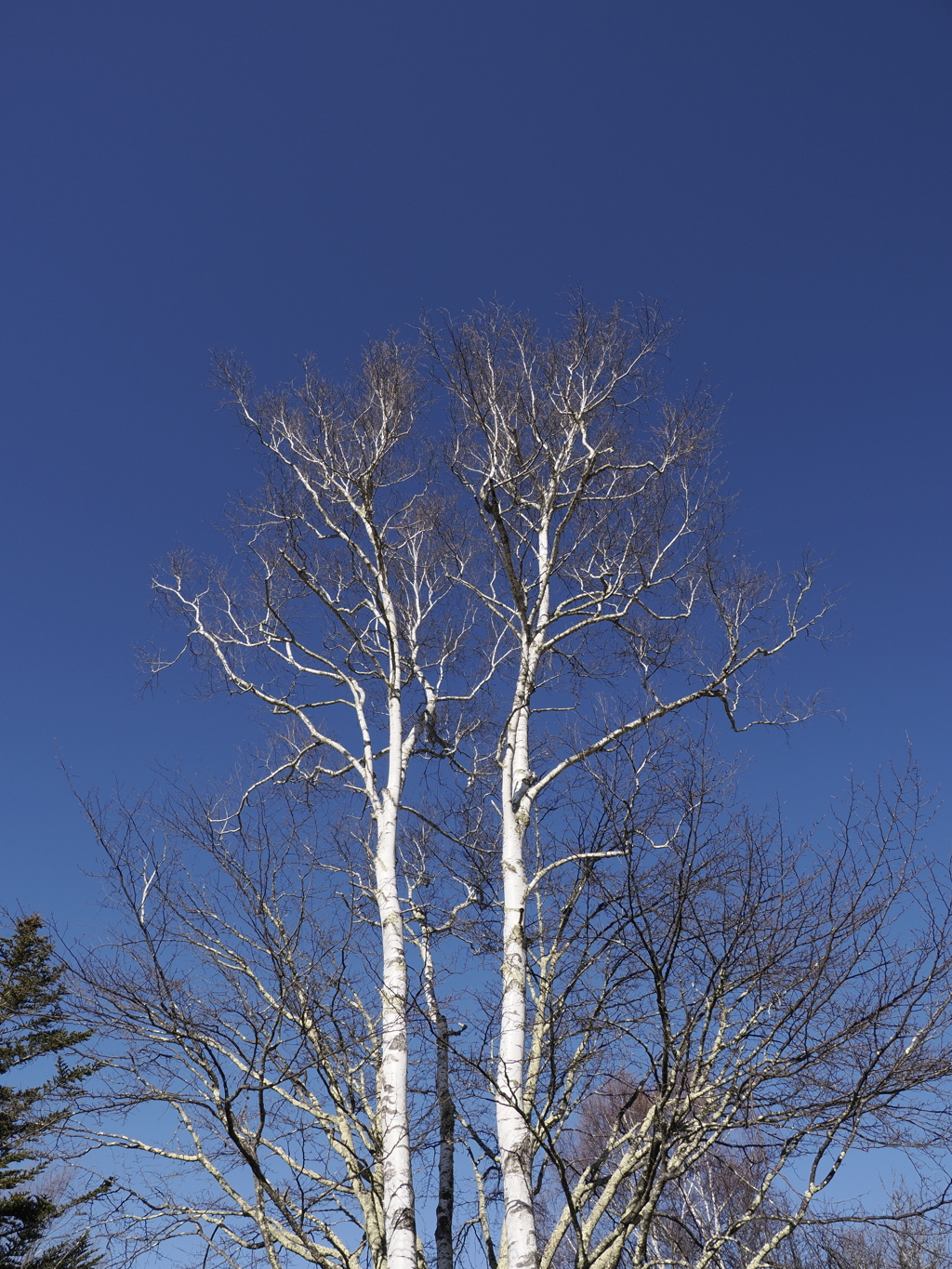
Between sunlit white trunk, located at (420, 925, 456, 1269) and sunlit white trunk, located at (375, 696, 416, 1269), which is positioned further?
sunlit white trunk, located at (420, 925, 456, 1269)

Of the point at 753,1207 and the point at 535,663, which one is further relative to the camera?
the point at 535,663

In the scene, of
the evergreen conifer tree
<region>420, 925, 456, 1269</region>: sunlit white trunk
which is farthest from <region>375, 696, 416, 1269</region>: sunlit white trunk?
the evergreen conifer tree

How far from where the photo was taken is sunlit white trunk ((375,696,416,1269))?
476cm

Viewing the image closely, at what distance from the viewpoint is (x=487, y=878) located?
6.61 m

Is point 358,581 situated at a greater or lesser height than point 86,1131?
greater

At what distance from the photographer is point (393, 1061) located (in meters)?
5.31

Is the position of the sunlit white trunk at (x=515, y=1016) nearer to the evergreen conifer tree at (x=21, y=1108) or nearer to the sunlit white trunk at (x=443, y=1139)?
the sunlit white trunk at (x=443, y=1139)

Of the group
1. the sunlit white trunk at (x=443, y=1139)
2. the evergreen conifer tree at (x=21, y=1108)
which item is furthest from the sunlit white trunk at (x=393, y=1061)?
the evergreen conifer tree at (x=21, y=1108)

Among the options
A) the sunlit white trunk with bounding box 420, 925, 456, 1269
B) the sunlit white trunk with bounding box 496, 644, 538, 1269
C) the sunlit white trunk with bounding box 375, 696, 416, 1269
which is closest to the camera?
the sunlit white trunk with bounding box 496, 644, 538, 1269

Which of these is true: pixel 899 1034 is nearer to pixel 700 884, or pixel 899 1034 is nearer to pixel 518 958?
pixel 700 884

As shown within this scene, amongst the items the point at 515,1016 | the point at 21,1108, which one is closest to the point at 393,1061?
the point at 515,1016

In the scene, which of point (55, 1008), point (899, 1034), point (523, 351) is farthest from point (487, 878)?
point (523, 351)

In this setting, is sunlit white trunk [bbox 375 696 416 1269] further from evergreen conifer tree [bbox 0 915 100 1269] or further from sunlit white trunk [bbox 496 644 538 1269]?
evergreen conifer tree [bbox 0 915 100 1269]

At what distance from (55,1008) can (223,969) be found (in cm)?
130
